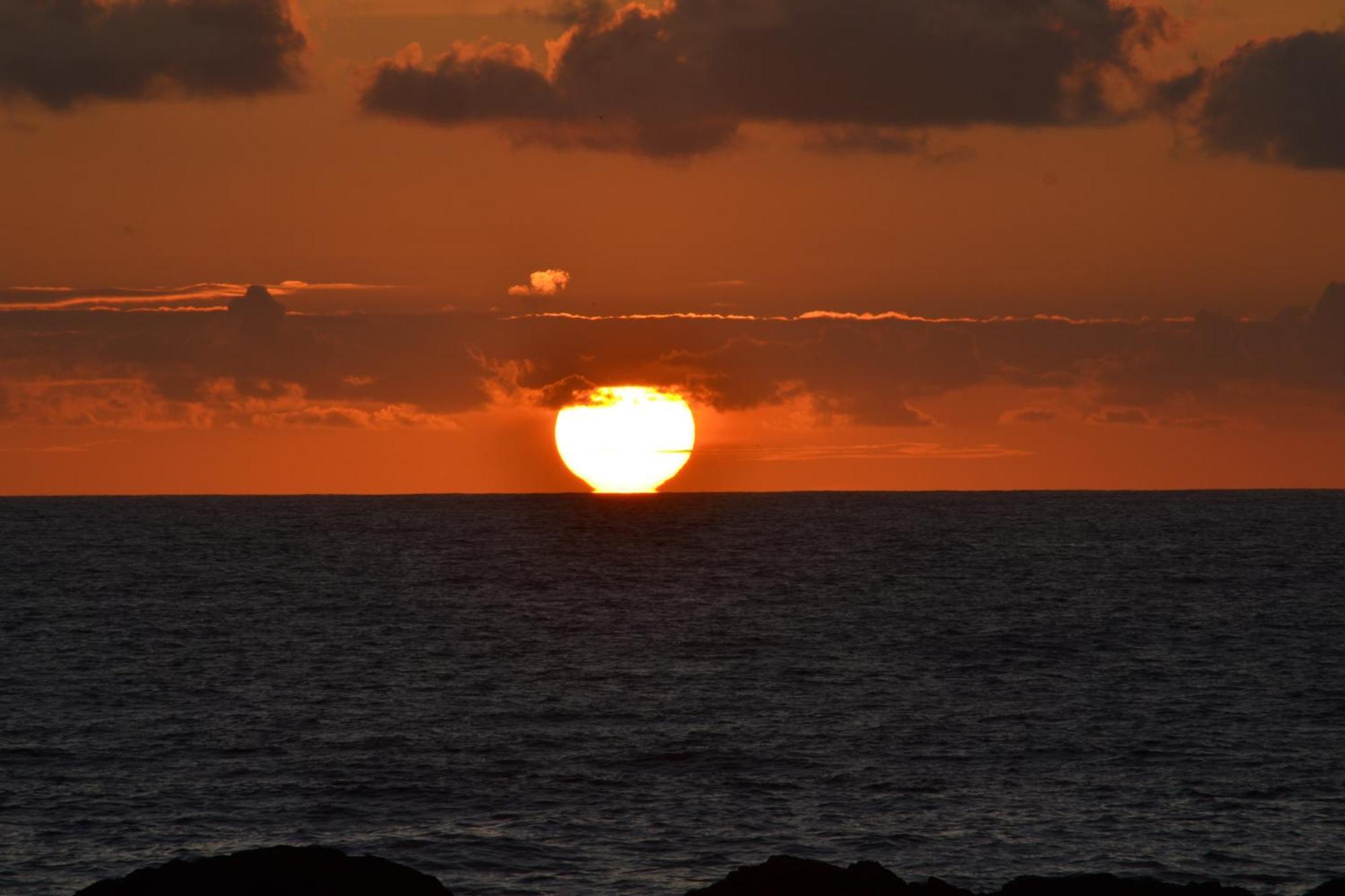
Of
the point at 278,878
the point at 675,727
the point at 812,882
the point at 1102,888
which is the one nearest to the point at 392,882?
the point at 278,878

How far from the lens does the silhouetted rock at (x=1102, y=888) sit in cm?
2359

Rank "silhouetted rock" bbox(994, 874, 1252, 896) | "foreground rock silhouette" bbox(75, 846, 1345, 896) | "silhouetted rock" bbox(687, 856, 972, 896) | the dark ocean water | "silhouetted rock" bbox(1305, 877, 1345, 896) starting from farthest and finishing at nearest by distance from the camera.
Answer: the dark ocean water
"silhouetted rock" bbox(1305, 877, 1345, 896)
"silhouetted rock" bbox(994, 874, 1252, 896)
"silhouetted rock" bbox(687, 856, 972, 896)
"foreground rock silhouette" bbox(75, 846, 1345, 896)

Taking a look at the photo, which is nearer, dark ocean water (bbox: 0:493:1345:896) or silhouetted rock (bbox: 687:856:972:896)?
silhouetted rock (bbox: 687:856:972:896)

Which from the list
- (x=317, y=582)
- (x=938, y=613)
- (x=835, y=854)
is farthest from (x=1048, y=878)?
(x=317, y=582)

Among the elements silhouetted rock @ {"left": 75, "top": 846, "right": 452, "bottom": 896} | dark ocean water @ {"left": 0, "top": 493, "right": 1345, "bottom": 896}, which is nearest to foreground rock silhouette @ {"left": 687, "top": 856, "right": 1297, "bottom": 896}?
silhouetted rock @ {"left": 75, "top": 846, "right": 452, "bottom": 896}

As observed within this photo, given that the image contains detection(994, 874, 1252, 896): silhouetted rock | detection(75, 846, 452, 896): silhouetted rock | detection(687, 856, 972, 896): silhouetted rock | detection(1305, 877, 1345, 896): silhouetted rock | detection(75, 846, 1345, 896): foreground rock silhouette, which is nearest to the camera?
detection(75, 846, 452, 896): silhouetted rock

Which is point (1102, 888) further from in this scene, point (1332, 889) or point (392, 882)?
point (392, 882)

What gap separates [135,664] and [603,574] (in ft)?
197

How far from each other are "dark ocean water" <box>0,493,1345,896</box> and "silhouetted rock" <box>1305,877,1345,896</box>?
7.39 m

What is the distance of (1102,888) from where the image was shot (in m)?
23.8

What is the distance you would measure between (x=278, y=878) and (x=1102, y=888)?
→ 40.4ft

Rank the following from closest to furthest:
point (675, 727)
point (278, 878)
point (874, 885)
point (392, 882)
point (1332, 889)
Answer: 1. point (278, 878)
2. point (392, 882)
3. point (874, 885)
4. point (1332, 889)
5. point (675, 727)

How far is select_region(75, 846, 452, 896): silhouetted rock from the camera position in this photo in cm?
2244

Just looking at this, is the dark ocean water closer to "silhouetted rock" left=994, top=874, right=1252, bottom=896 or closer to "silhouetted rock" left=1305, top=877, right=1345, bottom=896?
"silhouetted rock" left=1305, top=877, right=1345, bottom=896
